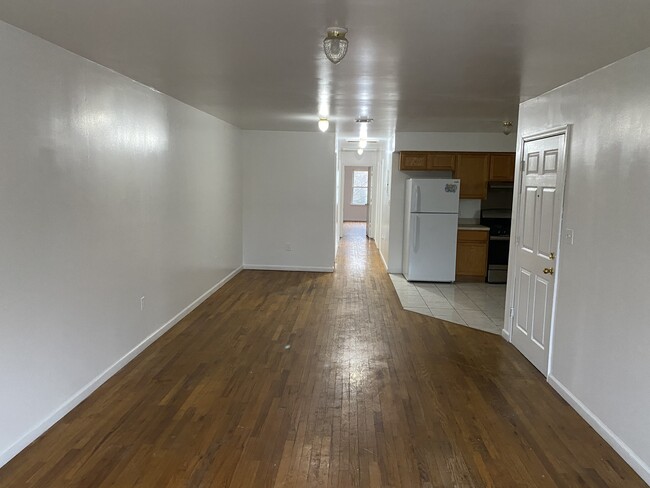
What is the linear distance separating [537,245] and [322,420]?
2338 mm

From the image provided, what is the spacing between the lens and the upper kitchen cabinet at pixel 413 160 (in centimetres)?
731

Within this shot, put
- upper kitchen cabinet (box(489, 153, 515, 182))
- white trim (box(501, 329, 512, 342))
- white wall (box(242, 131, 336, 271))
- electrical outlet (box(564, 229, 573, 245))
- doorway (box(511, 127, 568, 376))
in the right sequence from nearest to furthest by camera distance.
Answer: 1. electrical outlet (box(564, 229, 573, 245))
2. doorway (box(511, 127, 568, 376))
3. white trim (box(501, 329, 512, 342))
4. upper kitchen cabinet (box(489, 153, 515, 182))
5. white wall (box(242, 131, 336, 271))

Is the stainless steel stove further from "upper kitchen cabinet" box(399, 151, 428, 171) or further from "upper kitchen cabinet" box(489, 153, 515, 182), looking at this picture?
"upper kitchen cabinet" box(399, 151, 428, 171)

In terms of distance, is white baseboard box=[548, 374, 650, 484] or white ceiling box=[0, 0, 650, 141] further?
white baseboard box=[548, 374, 650, 484]

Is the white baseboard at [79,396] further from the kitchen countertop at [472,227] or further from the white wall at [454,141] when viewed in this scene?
the kitchen countertop at [472,227]

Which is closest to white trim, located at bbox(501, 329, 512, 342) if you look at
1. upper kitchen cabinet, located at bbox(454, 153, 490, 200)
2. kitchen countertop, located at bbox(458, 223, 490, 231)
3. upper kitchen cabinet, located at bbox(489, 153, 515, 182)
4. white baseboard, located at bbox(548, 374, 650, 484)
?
white baseboard, located at bbox(548, 374, 650, 484)

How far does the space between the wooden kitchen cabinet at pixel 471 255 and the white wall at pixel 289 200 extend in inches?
80.4

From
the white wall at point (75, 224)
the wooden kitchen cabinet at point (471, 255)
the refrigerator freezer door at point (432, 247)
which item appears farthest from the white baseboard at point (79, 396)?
the wooden kitchen cabinet at point (471, 255)

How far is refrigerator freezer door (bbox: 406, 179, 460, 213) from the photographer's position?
707 centimetres

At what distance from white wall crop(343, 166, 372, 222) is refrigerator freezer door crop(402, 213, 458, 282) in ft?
31.6

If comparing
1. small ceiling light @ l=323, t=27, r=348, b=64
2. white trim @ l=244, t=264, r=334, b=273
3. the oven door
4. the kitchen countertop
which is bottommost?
white trim @ l=244, t=264, r=334, b=273

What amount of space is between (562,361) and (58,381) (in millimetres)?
3396

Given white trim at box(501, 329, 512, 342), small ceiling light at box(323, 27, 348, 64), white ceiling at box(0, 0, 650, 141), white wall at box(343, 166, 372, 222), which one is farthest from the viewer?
white wall at box(343, 166, 372, 222)

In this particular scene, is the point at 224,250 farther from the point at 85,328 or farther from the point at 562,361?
the point at 562,361
